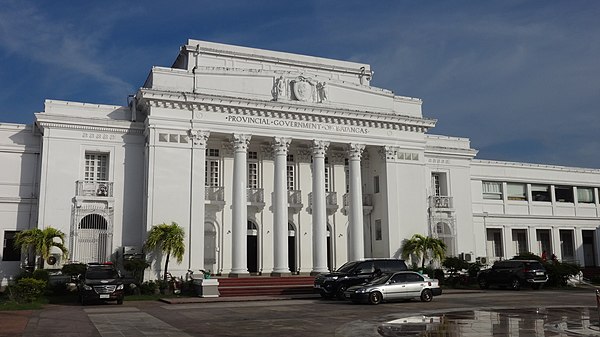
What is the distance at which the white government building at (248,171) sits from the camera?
30.0 metres

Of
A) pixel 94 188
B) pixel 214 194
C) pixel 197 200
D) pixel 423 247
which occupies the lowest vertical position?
pixel 423 247

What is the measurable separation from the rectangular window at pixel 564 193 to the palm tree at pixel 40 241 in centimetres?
3595

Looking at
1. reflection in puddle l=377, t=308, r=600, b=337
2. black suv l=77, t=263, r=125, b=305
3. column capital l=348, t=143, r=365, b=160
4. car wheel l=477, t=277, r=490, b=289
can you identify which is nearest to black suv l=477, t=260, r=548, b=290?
car wheel l=477, t=277, r=490, b=289

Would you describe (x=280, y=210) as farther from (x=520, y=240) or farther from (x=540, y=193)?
(x=540, y=193)

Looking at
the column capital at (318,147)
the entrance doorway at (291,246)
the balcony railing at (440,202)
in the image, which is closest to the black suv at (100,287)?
the entrance doorway at (291,246)

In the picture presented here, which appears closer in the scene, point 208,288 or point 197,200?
point 208,288

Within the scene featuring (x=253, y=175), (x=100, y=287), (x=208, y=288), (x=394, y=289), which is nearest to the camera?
(x=394, y=289)

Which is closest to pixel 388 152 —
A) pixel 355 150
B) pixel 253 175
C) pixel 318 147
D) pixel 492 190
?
pixel 355 150

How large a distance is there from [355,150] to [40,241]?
1802cm

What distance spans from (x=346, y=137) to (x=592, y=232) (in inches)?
970

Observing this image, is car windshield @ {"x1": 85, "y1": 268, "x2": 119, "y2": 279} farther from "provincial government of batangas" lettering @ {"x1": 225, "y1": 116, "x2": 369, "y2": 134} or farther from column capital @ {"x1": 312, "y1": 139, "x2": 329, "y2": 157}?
column capital @ {"x1": 312, "y1": 139, "x2": 329, "y2": 157}

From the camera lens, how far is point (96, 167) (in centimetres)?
3125

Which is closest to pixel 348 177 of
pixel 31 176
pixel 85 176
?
pixel 85 176

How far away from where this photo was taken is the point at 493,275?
31469mm
